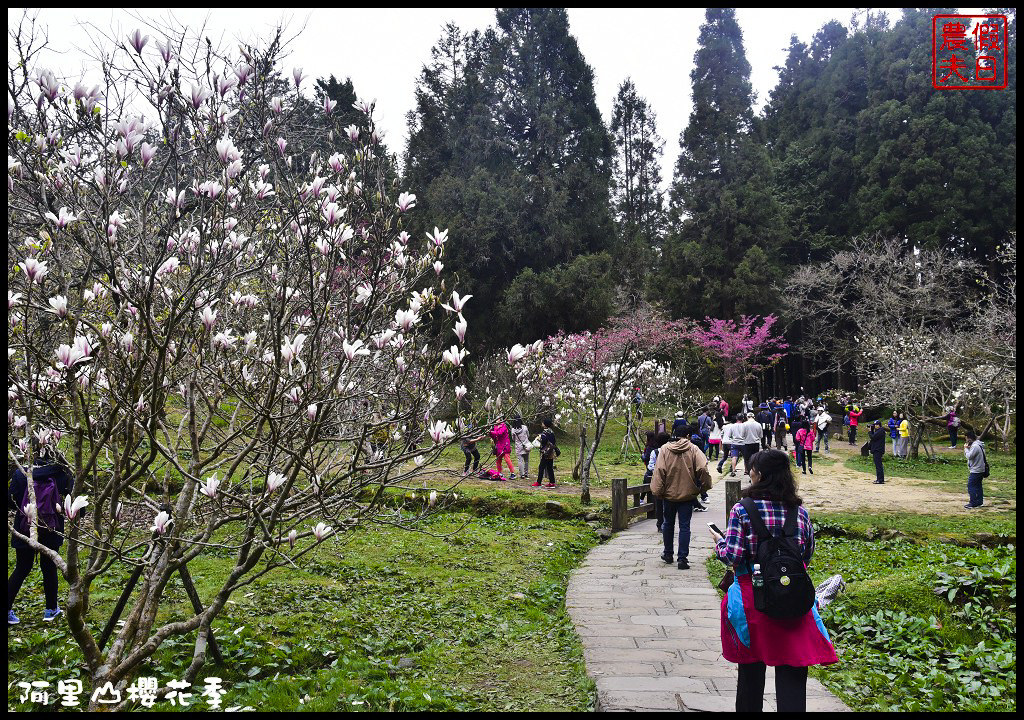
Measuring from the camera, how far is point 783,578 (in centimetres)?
336

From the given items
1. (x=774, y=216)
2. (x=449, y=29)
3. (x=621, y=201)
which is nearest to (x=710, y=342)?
(x=774, y=216)

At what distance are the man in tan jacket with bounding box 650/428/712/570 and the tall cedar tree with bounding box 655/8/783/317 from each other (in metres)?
21.8

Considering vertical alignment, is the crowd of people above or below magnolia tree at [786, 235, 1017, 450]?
below

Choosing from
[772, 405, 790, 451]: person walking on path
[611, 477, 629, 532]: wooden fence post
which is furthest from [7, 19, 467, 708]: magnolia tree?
[772, 405, 790, 451]: person walking on path

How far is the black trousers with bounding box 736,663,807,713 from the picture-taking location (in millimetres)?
3412

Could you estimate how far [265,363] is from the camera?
14.6 feet

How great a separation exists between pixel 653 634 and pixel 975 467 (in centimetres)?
932

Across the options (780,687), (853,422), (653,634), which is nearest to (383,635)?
(653,634)

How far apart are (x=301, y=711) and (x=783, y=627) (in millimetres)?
2710

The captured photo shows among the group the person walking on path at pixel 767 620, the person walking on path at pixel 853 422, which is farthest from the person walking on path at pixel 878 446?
the person walking on path at pixel 767 620

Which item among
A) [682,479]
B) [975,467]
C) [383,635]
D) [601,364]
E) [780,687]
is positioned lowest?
[383,635]

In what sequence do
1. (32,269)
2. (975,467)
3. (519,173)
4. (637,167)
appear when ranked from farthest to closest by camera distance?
(637,167), (519,173), (975,467), (32,269)

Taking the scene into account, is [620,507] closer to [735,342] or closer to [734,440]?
[734,440]

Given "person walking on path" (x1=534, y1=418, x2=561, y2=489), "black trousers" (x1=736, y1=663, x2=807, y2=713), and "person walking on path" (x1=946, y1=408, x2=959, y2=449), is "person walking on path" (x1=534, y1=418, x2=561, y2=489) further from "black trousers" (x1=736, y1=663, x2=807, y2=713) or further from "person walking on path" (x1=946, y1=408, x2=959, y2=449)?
"black trousers" (x1=736, y1=663, x2=807, y2=713)
